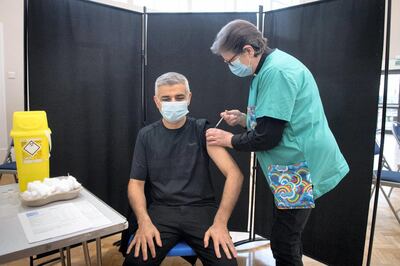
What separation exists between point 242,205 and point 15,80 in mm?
3891

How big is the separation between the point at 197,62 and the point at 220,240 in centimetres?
131

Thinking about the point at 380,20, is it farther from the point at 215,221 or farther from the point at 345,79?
the point at 215,221

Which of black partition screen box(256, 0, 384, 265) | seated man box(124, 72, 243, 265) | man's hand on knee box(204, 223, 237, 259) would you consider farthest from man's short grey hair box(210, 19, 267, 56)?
man's hand on knee box(204, 223, 237, 259)

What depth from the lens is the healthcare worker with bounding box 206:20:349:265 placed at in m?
1.22

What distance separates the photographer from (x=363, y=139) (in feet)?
5.61

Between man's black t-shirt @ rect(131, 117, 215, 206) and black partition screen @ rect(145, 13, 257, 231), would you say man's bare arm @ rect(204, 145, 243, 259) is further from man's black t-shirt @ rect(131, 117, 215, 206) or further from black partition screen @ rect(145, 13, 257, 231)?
black partition screen @ rect(145, 13, 257, 231)

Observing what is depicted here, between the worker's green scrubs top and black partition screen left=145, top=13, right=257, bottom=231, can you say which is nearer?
the worker's green scrubs top

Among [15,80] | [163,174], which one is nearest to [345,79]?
[163,174]

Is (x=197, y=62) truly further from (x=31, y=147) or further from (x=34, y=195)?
(x=34, y=195)

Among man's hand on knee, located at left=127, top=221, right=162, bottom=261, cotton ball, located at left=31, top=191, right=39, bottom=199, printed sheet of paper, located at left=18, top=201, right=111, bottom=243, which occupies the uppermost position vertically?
cotton ball, located at left=31, top=191, right=39, bottom=199

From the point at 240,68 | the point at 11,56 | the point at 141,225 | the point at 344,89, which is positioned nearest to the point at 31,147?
the point at 141,225

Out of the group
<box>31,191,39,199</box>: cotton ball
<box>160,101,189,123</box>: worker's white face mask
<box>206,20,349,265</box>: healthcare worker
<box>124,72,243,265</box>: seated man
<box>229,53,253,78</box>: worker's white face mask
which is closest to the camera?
<box>31,191,39,199</box>: cotton ball

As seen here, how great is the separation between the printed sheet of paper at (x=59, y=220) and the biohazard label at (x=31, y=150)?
27cm

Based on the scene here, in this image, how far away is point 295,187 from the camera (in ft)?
4.23
